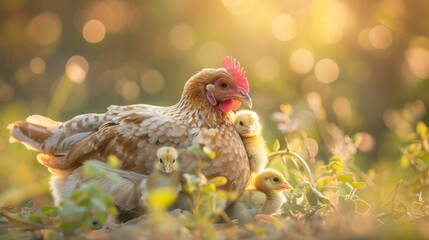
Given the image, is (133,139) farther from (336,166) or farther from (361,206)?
(361,206)

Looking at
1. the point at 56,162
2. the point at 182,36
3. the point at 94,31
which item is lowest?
the point at 56,162

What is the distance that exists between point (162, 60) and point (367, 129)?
9.84 ft

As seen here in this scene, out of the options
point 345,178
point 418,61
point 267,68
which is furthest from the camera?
point 267,68

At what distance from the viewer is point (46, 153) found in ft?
13.8

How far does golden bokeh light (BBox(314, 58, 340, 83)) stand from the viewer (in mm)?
8664

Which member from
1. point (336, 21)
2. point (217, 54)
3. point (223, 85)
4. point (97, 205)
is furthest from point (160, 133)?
point (217, 54)

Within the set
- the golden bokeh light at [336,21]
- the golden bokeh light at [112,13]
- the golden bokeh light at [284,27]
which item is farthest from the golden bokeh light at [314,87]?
the golden bokeh light at [112,13]

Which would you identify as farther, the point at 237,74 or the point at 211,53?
the point at 211,53

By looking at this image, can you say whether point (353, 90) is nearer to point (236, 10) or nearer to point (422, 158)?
point (236, 10)

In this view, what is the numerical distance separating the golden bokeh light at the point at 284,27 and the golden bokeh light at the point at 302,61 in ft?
0.82

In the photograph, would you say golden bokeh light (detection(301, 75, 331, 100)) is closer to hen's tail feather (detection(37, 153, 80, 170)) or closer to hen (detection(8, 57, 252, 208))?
hen (detection(8, 57, 252, 208))

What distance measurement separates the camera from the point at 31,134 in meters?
4.25

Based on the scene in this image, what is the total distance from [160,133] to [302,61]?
17.8 ft

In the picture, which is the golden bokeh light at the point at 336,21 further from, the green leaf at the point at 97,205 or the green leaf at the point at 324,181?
the green leaf at the point at 97,205
